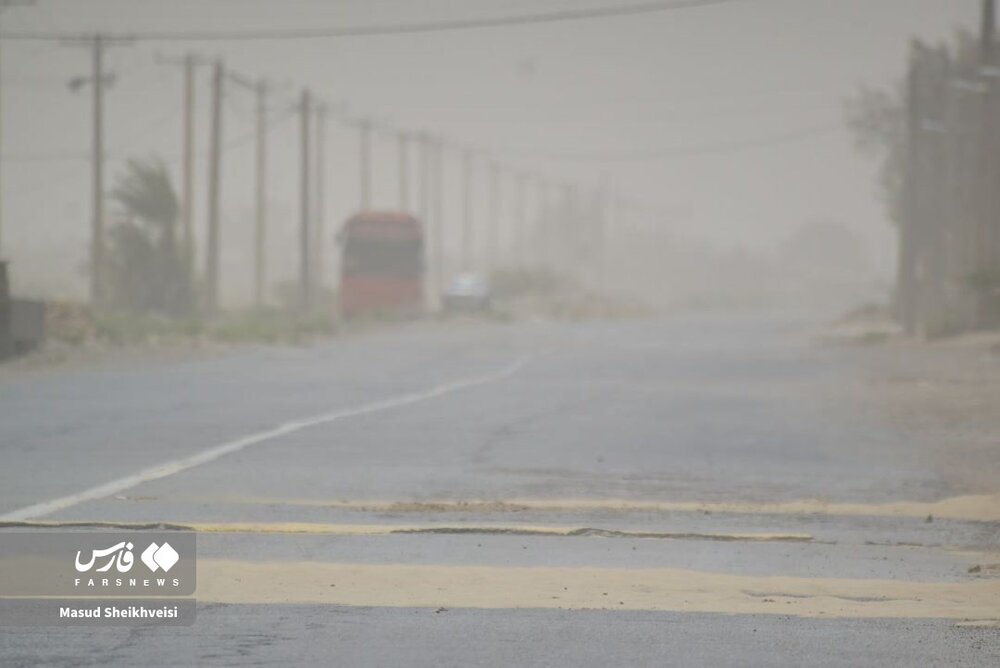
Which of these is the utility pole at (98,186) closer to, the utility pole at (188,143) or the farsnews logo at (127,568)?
the utility pole at (188,143)

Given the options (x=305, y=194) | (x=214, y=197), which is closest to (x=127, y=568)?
(x=305, y=194)

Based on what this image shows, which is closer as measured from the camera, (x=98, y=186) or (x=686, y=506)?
(x=686, y=506)

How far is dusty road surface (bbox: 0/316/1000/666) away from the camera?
8.07 metres

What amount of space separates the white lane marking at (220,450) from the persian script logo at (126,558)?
1.59 metres

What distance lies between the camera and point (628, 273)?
197875 millimetres

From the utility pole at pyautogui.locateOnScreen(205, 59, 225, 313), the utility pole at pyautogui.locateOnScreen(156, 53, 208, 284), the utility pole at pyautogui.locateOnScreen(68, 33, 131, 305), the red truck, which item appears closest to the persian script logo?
the utility pole at pyautogui.locateOnScreen(68, 33, 131, 305)

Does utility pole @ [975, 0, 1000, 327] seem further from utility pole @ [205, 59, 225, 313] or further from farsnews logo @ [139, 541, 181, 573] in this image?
farsnews logo @ [139, 541, 181, 573]

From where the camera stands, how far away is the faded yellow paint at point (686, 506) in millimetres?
13172

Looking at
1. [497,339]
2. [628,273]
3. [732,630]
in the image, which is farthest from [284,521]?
[628,273]

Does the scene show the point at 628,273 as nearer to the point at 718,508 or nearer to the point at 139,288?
the point at 139,288

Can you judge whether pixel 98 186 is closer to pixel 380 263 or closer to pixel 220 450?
pixel 380 263

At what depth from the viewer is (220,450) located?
1709 cm

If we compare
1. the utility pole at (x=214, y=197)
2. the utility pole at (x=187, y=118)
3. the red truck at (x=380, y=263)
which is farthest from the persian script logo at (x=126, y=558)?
the red truck at (x=380, y=263)

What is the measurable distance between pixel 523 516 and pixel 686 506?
1443 mm
